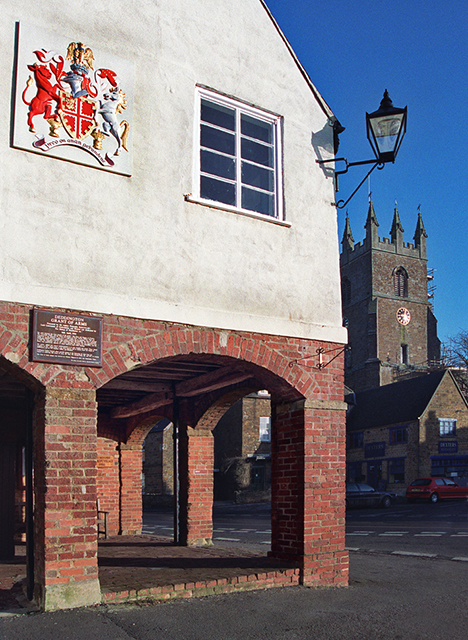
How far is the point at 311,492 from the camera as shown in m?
8.12

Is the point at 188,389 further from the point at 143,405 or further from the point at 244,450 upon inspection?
the point at 244,450

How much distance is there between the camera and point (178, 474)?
39.6 feet

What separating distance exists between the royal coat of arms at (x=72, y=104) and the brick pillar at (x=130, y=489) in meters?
8.73

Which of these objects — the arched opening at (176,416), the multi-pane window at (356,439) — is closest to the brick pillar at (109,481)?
the arched opening at (176,416)

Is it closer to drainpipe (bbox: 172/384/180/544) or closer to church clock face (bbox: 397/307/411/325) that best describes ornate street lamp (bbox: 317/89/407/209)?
drainpipe (bbox: 172/384/180/544)

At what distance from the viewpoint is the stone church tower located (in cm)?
7225

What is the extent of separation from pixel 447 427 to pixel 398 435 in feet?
11.1

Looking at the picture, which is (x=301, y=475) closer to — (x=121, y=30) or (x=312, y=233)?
(x=312, y=233)

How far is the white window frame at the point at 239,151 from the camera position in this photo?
26.0ft

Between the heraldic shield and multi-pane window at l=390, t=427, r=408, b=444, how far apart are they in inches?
1550

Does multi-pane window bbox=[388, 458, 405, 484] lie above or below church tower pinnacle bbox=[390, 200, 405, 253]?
below

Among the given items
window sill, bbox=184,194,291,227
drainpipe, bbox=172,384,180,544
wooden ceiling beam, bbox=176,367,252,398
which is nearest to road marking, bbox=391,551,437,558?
drainpipe, bbox=172,384,180,544

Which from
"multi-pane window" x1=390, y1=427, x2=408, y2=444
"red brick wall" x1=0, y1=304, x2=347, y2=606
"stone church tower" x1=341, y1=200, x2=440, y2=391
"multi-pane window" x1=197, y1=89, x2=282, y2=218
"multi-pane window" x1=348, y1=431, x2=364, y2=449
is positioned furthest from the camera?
"stone church tower" x1=341, y1=200, x2=440, y2=391

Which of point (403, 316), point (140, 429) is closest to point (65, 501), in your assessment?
point (140, 429)
